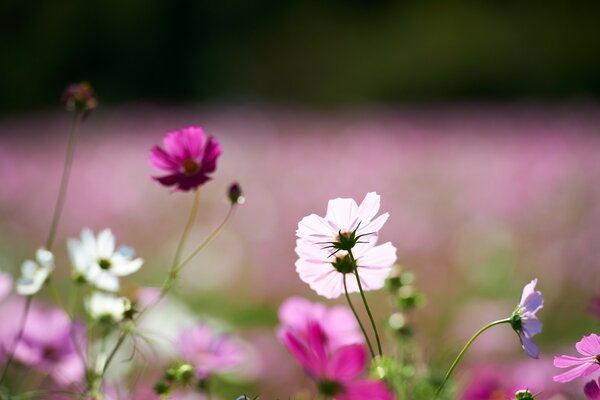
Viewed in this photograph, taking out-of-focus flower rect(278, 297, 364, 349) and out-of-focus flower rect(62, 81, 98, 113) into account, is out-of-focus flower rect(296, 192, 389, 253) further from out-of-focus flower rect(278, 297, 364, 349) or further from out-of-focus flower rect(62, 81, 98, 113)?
out-of-focus flower rect(62, 81, 98, 113)

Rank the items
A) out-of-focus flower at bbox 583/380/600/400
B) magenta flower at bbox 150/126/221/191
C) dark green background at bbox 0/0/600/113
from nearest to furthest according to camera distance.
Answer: out-of-focus flower at bbox 583/380/600/400
magenta flower at bbox 150/126/221/191
dark green background at bbox 0/0/600/113

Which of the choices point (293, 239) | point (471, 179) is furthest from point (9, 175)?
point (471, 179)

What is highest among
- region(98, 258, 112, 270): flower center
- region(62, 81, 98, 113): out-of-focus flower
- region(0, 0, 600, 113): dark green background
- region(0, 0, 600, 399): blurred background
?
region(0, 0, 600, 113): dark green background

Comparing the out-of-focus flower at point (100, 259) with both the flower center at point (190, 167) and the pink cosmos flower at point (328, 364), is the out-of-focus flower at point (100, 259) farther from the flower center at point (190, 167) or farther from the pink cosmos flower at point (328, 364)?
the pink cosmos flower at point (328, 364)

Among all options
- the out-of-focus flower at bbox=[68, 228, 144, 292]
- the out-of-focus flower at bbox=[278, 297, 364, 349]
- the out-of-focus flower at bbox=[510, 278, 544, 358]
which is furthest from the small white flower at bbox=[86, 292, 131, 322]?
the out-of-focus flower at bbox=[510, 278, 544, 358]

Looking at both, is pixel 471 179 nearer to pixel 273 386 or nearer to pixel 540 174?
pixel 540 174

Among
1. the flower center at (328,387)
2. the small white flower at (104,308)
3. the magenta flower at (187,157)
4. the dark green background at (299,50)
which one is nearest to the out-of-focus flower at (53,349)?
the small white flower at (104,308)

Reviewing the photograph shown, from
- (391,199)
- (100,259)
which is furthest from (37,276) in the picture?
(391,199)
